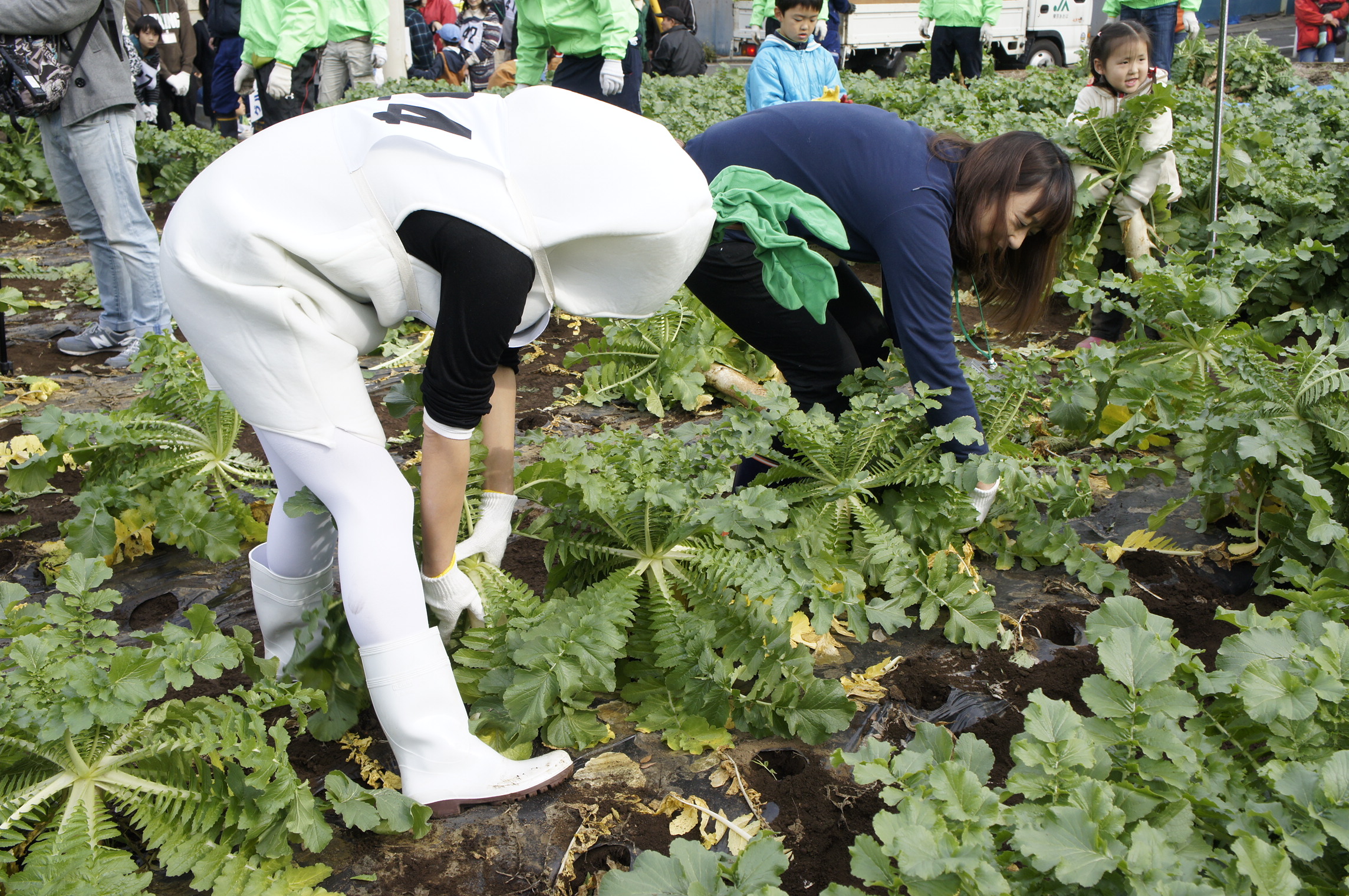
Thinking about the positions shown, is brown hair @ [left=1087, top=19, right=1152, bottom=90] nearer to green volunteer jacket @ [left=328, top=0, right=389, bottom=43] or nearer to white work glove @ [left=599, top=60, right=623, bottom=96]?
white work glove @ [left=599, top=60, right=623, bottom=96]

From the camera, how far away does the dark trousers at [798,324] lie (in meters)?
2.49

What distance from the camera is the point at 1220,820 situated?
1515 millimetres

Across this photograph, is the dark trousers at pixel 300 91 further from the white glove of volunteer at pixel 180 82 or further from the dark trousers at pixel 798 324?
the dark trousers at pixel 798 324

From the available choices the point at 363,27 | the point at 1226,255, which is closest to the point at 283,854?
the point at 1226,255

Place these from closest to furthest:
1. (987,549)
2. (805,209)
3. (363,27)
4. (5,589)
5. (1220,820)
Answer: (1220,820)
(5,589)
(805,209)
(987,549)
(363,27)

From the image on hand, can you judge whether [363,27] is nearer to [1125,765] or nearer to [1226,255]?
[1226,255]

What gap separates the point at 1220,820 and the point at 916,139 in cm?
165

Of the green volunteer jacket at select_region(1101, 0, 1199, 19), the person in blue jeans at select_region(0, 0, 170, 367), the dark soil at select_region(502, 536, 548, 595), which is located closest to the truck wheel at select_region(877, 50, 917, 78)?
the green volunteer jacket at select_region(1101, 0, 1199, 19)

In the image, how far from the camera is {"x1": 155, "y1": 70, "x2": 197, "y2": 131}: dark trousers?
961cm

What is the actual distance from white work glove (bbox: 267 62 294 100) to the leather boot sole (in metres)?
6.23

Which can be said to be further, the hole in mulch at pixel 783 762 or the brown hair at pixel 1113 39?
the brown hair at pixel 1113 39

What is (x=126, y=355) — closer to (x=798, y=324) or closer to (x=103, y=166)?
(x=103, y=166)

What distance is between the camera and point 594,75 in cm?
572

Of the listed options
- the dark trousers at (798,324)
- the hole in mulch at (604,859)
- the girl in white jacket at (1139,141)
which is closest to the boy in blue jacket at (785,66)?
the girl in white jacket at (1139,141)
